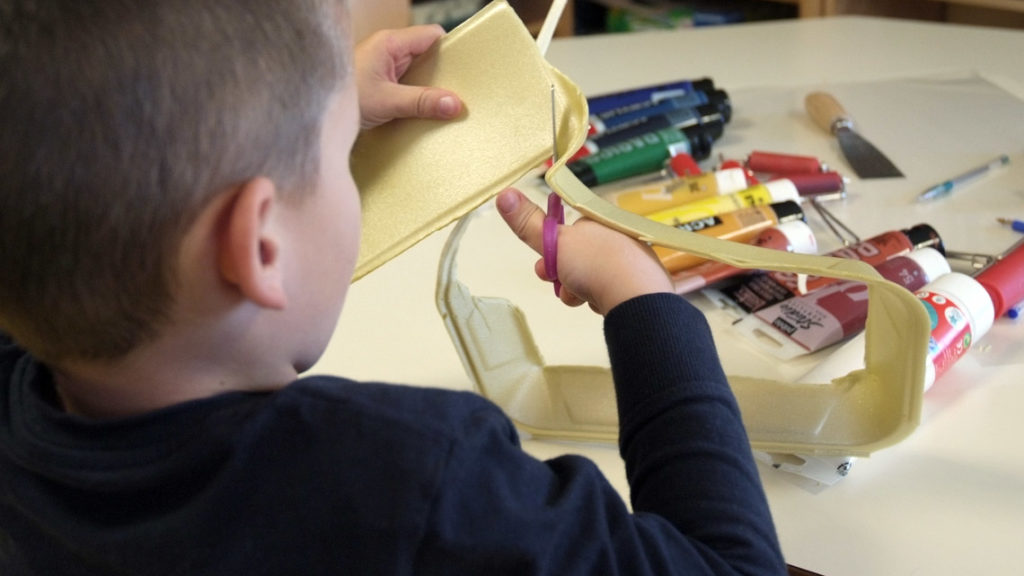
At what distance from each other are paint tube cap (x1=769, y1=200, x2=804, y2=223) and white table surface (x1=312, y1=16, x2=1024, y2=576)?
0.18 ft

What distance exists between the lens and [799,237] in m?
0.78

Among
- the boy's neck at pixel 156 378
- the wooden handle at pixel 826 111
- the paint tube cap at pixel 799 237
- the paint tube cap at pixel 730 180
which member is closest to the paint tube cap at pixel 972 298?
the paint tube cap at pixel 799 237

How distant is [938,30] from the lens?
1.25 meters

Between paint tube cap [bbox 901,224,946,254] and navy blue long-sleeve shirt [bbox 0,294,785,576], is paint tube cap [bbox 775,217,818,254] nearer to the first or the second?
paint tube cap [bbox 901,224,946,254]

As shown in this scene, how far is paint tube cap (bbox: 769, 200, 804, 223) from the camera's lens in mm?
809

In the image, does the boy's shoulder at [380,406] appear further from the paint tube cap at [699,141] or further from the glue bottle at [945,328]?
the paint tube cap at [699,141]

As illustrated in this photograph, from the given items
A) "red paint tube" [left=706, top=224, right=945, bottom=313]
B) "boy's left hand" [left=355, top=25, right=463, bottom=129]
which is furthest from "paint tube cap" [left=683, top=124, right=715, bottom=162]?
"boy's left hand" [left=355, top=25, right=463, bottom=129]

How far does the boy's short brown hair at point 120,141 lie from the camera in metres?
0.34

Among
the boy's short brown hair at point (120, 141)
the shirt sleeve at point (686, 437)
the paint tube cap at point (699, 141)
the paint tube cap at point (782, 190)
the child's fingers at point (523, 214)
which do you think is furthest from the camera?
the paint tube cap at point (699, 141)

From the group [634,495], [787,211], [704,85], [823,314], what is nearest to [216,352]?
[634,495]

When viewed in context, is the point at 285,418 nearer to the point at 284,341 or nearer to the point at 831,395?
the point at 284,341

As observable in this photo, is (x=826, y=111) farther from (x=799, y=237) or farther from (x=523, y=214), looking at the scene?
(x=523, y=214)

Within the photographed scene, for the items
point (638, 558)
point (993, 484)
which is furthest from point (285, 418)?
point (993, 484)

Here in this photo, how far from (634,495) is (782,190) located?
0.44 meters
